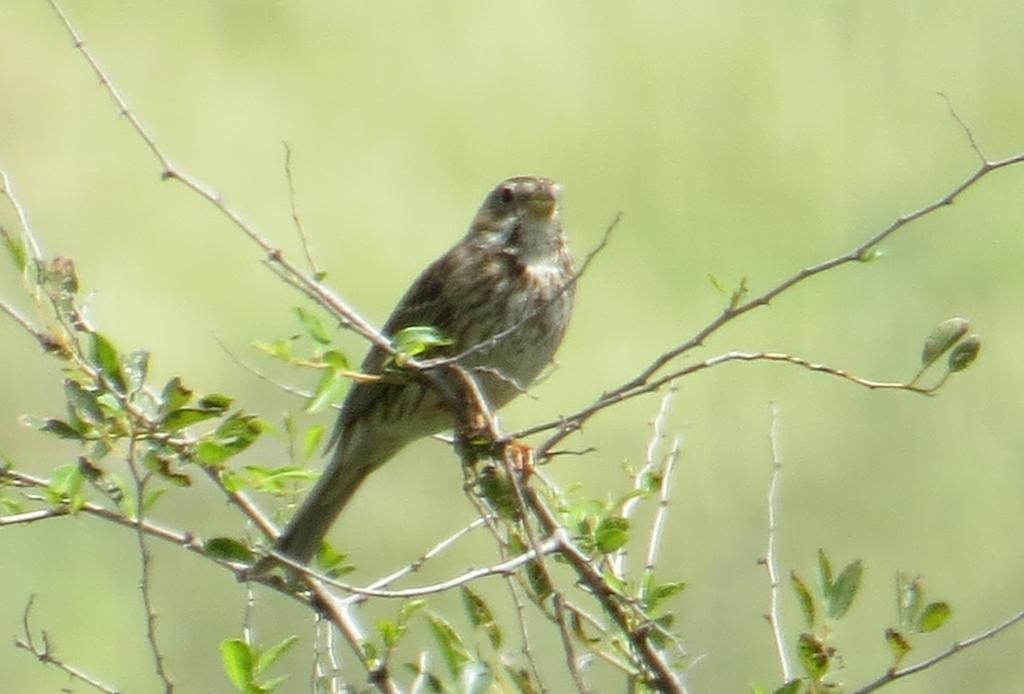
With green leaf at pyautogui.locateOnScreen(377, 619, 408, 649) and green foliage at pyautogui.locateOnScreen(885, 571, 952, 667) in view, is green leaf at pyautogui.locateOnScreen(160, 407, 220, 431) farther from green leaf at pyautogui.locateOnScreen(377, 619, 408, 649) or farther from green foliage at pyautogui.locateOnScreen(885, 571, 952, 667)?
green foliage at pyautogui.locateOnScreen(885, 571, 952, 667)

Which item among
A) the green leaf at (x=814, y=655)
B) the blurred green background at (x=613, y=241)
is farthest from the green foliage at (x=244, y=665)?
the blurred green background at (x=613, y=241)

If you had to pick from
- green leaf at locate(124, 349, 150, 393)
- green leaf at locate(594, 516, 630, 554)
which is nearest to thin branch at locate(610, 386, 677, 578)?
green leaf at locate(594, 516, 630, 554)

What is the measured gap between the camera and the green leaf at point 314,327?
3309mm

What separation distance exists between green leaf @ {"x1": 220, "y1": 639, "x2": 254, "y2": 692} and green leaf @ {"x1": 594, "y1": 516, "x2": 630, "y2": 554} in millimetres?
586

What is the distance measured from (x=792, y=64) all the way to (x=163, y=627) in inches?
182

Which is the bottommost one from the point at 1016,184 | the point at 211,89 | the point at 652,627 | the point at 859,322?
the point at 652,627

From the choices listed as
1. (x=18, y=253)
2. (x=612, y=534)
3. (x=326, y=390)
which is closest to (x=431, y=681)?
(x=612, y=534)

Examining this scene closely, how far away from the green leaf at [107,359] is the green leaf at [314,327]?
327 millimetres

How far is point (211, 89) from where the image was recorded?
11.2m

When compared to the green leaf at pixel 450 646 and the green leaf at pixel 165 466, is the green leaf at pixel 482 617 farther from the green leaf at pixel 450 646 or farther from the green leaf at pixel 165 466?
the green leaf at pixel 165 466

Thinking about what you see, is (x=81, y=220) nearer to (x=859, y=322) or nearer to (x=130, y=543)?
(x=130, y=543)

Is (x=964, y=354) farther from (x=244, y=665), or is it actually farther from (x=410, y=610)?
(x=244, y=665)

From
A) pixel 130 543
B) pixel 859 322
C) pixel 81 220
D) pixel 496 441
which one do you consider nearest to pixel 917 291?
pixel 859 322

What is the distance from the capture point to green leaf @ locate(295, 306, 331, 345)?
3.31 meters
